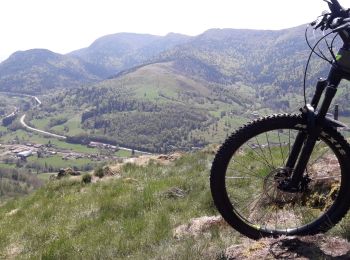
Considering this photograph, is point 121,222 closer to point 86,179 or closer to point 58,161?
point 86,179

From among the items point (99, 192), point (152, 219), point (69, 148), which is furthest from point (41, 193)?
point (69, 148)

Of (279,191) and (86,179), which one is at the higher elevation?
(279,191)

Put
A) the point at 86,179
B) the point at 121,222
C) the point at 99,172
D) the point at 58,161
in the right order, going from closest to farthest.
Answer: the point at 121,222 → the point at 86,179 → the point at 99,172 → the point at 58,161

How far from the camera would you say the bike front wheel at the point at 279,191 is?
4.48m

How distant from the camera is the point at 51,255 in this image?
21.0ft

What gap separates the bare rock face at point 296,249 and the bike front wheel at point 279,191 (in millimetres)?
338

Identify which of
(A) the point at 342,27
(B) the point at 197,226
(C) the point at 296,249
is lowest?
(B) the point at 197,226

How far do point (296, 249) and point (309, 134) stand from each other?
3.94ft

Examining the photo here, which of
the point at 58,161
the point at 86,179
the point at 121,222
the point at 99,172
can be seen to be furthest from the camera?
the point at 58,161

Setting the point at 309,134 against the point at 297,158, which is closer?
the point at 309,134

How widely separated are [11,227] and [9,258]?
2066mm

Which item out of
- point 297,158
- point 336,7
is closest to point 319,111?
point 297,158

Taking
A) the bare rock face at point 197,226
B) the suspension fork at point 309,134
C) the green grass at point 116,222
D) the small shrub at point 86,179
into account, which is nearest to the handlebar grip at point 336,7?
the suspension fork at point 309,134

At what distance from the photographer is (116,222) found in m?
7.68
